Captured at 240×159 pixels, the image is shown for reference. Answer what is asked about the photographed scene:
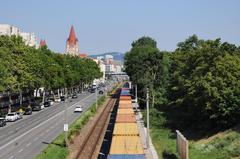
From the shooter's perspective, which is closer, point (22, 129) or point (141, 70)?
point (22, 129)

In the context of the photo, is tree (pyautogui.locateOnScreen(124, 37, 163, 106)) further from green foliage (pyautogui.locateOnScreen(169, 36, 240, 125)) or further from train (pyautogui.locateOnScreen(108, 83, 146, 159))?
train (pyautogui.locateOnScreen(108, 83, 146, 159))

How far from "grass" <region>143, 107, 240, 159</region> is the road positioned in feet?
39.5

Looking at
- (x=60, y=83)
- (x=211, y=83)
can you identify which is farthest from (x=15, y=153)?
(x=60, y=83)

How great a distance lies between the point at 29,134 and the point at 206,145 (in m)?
24.2

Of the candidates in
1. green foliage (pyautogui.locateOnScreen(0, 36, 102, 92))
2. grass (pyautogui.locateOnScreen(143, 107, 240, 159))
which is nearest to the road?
green foliage (pyautogui.locateOnScreen(0, 36, 102, 92))

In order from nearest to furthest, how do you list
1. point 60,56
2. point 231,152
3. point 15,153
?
point 231,152 < point 15,153 < point 60,56

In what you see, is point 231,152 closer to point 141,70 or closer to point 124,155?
point 124,155

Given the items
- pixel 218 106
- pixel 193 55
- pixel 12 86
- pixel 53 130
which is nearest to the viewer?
pixel 218 106

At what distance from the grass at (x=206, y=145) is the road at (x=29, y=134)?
39.5 feet

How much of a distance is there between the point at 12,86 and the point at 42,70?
73.4 feet

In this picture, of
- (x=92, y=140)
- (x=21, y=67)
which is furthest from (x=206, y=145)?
(x=21, y=67)

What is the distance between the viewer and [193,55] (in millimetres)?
70938

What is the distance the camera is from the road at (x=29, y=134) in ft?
150

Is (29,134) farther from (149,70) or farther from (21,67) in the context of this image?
(149,70)
